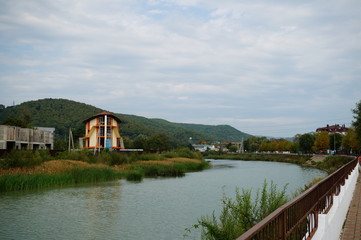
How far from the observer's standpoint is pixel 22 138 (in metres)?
47.8

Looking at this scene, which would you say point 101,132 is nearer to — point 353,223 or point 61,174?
point 61,174

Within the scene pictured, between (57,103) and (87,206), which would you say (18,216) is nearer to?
(87,206)

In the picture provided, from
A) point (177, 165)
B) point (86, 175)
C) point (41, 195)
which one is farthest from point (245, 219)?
point (177, 165)

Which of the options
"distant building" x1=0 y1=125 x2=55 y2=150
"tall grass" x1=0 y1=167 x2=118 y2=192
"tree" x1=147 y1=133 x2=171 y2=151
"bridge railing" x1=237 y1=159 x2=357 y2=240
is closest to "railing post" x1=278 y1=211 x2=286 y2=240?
"bridge railing" x1=237 y1=159 x2=357 y2=240

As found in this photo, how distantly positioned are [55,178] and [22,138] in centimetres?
2445

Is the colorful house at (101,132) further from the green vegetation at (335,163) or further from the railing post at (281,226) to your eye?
the railing post at (281,226)

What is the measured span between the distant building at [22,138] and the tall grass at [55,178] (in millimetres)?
16942

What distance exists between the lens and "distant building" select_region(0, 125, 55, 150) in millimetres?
42219

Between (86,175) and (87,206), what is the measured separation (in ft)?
35.9

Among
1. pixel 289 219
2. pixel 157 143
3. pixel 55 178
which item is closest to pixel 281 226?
pixel 289 219

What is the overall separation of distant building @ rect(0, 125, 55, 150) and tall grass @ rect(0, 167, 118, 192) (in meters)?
16.9

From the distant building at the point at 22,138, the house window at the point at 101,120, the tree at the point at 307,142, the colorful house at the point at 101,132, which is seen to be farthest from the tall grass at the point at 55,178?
the tree at the point at 307,142

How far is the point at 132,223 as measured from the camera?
15.4 meters

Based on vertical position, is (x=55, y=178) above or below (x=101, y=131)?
below
